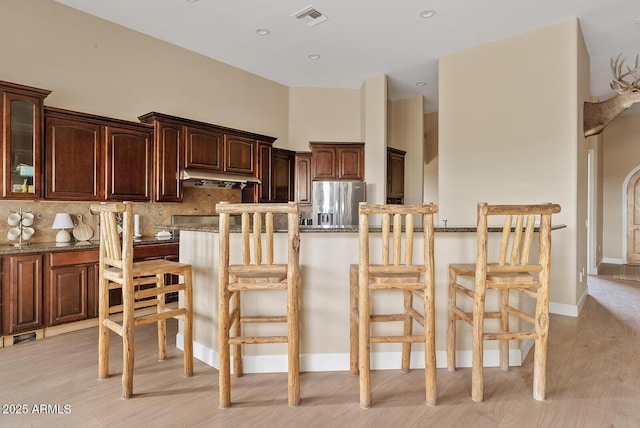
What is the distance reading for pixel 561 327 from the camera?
3521 mm

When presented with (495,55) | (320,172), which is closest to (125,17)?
(320,172)

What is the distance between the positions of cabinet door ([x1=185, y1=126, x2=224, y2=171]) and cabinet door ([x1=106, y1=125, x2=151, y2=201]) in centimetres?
47

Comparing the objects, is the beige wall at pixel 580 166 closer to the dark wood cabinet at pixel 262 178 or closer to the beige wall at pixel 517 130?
the beige wall at pixel 517 130

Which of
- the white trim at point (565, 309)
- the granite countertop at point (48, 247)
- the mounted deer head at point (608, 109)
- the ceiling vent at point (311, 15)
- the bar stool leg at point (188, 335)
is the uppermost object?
the ceiling vent at point (311, 15)

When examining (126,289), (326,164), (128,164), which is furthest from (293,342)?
(326,164)

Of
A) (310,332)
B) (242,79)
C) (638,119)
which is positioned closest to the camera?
(310,332)

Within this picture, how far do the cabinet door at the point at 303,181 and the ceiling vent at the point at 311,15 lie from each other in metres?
2.19

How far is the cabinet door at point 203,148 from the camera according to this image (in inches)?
171

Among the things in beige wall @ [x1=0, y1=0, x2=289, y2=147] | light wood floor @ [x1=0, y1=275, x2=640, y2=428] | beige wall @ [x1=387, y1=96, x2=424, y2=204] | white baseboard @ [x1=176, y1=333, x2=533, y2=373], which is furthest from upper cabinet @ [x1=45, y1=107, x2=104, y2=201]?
beige wall @ [x1=387, y1=96, x2=424, y2=204]

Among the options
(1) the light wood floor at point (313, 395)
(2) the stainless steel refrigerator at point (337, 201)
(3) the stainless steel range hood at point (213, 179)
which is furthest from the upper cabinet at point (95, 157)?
(2) the stainless steel refrigerator at point (337, 201)

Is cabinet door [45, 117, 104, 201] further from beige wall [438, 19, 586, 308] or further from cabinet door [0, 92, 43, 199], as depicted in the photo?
beige wall [438, 19, 586, 308]

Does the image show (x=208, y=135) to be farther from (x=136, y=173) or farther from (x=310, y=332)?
(x=310, y=332)

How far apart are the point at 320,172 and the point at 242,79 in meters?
1.88

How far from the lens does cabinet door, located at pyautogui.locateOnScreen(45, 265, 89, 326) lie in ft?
10.4
